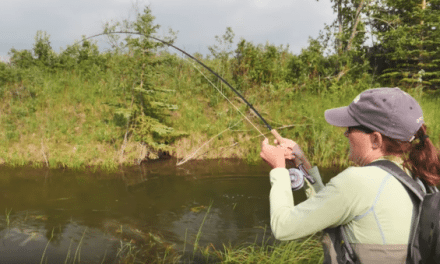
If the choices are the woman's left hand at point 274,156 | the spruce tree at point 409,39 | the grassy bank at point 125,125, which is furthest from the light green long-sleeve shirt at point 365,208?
the spruce tree at point 409,39

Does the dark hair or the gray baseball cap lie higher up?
the gray baseball cap

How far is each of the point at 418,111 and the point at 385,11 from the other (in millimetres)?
13000

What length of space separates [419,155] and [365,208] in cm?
45

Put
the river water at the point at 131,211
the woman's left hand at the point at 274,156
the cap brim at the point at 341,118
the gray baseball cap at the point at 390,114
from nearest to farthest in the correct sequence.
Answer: the gray baseball cap at the point at 390,114 < the cap brim at the point at 341,118 < the woman's left hand at the point at 274,156 < the river water at the point at 131,211

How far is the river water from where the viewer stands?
423 cm

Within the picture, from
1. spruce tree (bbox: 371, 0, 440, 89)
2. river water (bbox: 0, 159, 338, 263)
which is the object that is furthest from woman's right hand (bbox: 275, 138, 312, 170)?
spruce tree (bbox: 371, 0, 440, 89)

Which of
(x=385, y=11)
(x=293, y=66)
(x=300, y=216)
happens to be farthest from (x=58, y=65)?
(x=385, y=11)

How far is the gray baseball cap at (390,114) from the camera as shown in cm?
137

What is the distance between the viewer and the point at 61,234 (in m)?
4.62

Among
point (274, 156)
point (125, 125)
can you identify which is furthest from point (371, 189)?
point (125, 125)

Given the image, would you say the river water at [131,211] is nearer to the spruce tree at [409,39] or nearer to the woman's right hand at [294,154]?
the woman's right hand at [294,154]

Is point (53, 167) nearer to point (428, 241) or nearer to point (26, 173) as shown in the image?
point (26, 173)

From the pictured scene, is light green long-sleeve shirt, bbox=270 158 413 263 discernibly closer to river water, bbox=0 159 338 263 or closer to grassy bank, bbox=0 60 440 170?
river water, bbox=0 159 338 263

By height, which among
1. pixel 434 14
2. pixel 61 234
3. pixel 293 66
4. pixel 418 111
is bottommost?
pixel 61 234
